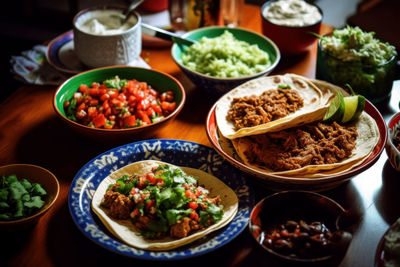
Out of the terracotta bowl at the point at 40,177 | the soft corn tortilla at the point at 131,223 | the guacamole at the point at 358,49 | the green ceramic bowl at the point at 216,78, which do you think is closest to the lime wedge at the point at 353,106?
the guacamole at the point at 358,49

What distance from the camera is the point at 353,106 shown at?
6.78ft

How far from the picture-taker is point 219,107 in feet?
7.36

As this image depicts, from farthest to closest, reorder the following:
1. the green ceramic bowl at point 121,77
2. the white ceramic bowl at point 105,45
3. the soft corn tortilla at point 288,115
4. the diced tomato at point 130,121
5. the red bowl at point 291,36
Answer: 1. the red bowl at point 291,36
2. the white ceramic bowl at point 105,45
3. the diced tomato at point 130,121
4. the green ceramic bowl at point 121,77
5. the soft corn tortilla at point 288,115

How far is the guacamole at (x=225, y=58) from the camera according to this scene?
2508 mm

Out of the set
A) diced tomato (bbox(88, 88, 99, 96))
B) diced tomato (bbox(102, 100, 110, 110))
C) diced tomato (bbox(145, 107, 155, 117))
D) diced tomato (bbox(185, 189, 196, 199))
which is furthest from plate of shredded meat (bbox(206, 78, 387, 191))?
diced tomato (bbox(88, 88, 99, 96))

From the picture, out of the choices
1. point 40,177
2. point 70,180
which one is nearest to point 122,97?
point 70,180

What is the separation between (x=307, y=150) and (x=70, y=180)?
1167 millimetres

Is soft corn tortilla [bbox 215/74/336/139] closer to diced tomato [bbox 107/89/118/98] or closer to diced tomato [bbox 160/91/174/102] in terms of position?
diced tomato [bbox 160/91/174/102]

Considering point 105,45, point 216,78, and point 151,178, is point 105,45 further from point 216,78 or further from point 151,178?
point 151,178

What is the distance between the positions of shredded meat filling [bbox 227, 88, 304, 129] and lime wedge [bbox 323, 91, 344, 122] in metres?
0.20

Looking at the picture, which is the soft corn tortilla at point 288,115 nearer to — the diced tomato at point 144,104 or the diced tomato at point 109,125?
the diced tomato at point 144,104

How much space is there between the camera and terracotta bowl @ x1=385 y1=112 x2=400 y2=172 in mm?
1873

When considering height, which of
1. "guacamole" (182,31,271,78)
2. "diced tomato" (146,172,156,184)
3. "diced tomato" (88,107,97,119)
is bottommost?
"diced tomato" (146,172,156,184)

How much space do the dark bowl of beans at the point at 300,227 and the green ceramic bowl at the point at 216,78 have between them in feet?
3.17
